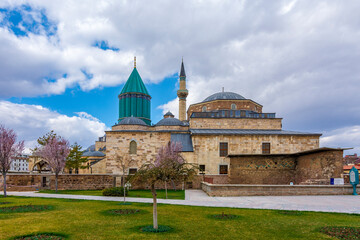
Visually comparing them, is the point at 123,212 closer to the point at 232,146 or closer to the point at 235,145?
the point at 232,146

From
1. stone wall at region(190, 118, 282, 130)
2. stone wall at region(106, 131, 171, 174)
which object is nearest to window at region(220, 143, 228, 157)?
stone wall at region(190, 118, 282, 130)

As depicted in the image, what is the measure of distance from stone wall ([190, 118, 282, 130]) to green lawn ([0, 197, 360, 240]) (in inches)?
949

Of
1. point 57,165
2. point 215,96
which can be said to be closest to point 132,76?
point 215,96

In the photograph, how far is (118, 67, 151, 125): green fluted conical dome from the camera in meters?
48.5

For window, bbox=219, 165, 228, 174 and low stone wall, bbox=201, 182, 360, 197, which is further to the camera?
window, bbox=219, 165, 228, 174

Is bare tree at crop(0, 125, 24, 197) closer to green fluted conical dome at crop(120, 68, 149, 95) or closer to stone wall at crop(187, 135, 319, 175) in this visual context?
stone wall at crop(187, 135, 319, 175)

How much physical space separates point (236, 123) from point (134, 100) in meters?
20.8

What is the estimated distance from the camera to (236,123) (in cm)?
3631

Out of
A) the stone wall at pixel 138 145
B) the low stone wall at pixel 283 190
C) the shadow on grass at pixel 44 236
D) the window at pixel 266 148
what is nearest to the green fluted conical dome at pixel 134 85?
the stone wall at pixel 138 145

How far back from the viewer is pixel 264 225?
8.84m

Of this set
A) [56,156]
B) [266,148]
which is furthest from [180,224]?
[266,148]

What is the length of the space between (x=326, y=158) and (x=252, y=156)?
553 centimetres

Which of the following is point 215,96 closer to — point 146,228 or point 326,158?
point 326,158

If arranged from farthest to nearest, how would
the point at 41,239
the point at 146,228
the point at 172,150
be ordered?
the point at 172,150 → the point at 146,228 → the point at 41,239
